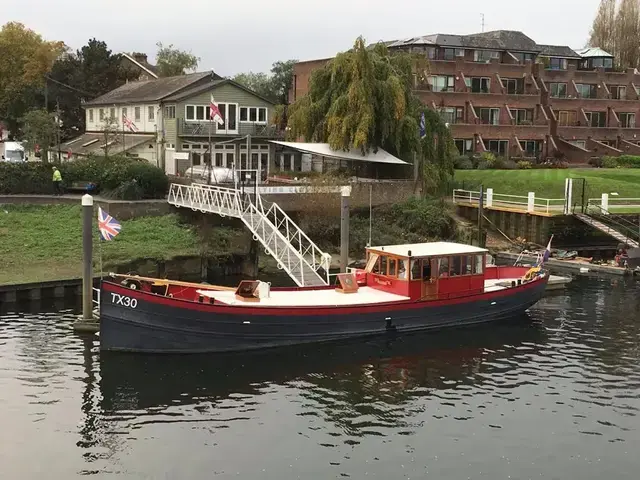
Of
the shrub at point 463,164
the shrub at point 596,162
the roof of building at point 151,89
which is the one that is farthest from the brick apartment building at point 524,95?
the roof of building at point 151,89

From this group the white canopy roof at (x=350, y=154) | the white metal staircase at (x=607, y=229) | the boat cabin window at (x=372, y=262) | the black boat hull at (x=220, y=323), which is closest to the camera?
the black boat hull at (x=220, y=323)

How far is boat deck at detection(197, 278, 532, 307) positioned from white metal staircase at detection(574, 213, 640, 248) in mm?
20601

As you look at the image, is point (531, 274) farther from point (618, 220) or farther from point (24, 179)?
point (24, 179)

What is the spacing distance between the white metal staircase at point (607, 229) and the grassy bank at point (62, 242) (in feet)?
75.4

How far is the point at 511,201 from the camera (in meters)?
52.9

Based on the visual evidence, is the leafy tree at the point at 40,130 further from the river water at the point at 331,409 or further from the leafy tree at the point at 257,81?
the leafy tree at the point at 257,81

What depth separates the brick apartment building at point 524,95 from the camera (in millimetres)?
69750

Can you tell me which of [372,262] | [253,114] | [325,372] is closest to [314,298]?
[372,262]

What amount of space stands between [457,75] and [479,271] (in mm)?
42615

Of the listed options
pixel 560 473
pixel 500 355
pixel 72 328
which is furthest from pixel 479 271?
pixel 72 328

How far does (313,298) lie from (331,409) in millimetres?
7952

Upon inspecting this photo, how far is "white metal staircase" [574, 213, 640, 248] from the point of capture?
145 ft

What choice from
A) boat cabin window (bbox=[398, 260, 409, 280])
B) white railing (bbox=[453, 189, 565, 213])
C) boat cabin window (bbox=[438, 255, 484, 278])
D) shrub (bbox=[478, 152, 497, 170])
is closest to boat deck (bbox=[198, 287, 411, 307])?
boat cabin window (bbox=[398, 260, 409, 280])

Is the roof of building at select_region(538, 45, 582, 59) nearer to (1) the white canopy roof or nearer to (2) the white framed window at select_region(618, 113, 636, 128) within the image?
(2) the white framed window at select_region(618, 113, 636, 128)
